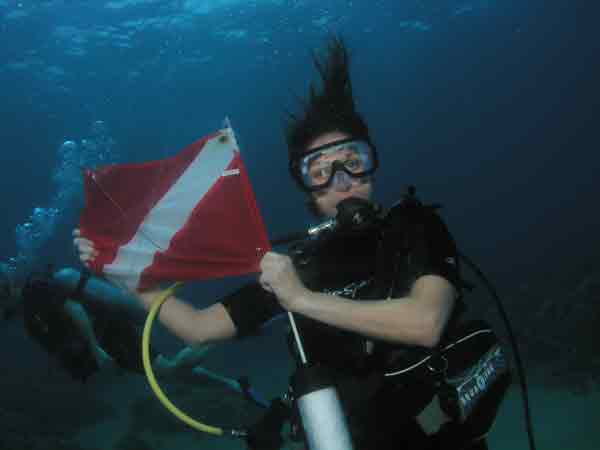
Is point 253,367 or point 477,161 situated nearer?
point 253,367

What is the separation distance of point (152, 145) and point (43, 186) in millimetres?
15292

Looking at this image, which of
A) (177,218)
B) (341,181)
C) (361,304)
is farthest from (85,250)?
(361,304)

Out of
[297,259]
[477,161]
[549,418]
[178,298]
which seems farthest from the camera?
[477,161]

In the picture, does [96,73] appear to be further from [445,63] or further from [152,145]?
[445,63]

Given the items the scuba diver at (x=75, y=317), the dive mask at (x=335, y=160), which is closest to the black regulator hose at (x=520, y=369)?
the dive mask at (x=335, y=160)

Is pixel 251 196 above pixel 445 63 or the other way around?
the other way around

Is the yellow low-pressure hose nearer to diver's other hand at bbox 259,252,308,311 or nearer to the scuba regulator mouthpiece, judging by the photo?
diver's other hand at bbox 259,252,308,311

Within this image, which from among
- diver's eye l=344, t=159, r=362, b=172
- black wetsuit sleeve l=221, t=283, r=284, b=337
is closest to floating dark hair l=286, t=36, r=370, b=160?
diver's eye l=344, t=159, r=362, b=172

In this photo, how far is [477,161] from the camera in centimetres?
10231

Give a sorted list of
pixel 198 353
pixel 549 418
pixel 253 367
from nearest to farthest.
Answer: pixel 198 353 → pixel 549 418 → pixel 253 367

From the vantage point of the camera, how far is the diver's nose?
311cm

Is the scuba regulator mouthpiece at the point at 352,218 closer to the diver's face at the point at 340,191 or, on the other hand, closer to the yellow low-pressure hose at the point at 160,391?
the diver's face at the point at 340,191

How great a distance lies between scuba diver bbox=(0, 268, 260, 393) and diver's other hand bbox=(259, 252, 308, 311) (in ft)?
14.2

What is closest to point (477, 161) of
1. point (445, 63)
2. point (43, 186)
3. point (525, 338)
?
point (445, 63)
